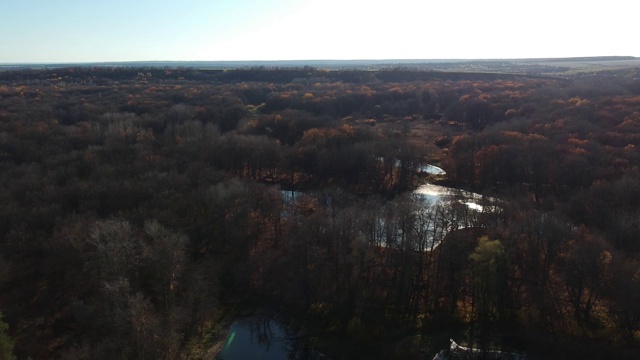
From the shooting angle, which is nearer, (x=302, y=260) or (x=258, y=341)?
(x=258, y=341)

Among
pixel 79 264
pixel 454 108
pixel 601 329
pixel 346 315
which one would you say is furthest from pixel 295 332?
pixel 454 108

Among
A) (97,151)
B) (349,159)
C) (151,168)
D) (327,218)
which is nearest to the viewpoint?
(327,218)

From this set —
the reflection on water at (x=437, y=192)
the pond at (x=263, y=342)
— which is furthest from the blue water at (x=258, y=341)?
the reflection on water at (x=437, y=192)

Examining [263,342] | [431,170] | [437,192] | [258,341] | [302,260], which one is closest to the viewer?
[263,342]

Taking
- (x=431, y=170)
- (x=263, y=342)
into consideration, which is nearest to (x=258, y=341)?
(x=263, y=342)

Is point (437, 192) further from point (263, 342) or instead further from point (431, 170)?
point (263, 342)

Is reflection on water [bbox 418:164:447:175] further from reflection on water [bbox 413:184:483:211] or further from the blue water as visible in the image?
the blue water

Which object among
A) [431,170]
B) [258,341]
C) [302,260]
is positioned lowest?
[258,341]

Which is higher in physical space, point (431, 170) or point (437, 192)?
point (431, 170)

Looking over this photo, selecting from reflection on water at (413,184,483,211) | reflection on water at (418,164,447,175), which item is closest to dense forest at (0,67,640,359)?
reflection on water at (413,184,483,211)

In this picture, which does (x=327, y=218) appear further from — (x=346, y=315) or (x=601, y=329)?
(x=601, y=329)

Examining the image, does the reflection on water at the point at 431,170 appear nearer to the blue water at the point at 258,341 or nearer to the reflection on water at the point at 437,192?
the reflection on water at the point at 437,192
